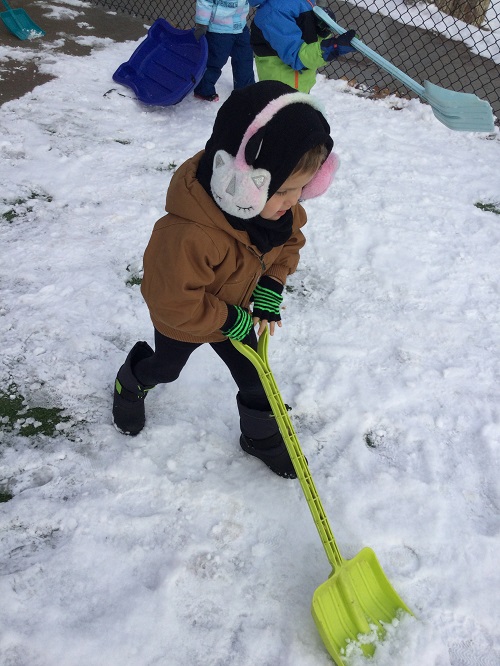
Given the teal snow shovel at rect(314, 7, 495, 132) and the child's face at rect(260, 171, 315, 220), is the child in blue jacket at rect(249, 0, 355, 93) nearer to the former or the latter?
the teal snow shovel at rect(314, 7, 495, 132)

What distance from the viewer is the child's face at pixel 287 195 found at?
4.82 feet

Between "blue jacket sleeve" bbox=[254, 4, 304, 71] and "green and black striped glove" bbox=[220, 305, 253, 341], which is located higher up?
"blue jacket sleeve" bbox=[254, 4, 304, 71]

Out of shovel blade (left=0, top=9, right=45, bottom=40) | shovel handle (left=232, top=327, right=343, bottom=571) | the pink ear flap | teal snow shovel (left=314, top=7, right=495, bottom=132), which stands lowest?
shovel blade (left=0, top=9, right=45, bottom=40)

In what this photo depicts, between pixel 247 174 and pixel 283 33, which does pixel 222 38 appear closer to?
pixel 283 33

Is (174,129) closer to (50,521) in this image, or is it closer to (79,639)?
(50,521)

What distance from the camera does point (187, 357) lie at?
192 cm

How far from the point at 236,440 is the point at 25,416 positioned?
2.77 ft

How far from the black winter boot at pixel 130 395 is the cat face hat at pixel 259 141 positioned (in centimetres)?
82

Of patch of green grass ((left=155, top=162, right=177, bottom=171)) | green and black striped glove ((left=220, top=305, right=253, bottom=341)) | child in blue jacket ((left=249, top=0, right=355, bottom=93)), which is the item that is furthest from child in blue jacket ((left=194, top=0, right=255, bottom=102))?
green and black striped glove ((left=220, top=305, right=253, bottom=341))

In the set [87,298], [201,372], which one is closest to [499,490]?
[201,372]

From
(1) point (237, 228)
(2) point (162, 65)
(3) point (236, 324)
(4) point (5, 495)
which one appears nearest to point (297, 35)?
(2) point (162, 65)

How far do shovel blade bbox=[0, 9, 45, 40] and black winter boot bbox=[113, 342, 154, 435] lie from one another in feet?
15.0

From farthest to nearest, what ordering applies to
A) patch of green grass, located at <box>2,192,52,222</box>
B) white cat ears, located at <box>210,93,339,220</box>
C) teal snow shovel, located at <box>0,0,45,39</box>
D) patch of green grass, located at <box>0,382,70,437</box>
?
teal snow shovel, located at <box>0,0,45,39</box>
patch of green grass, located at <box>2,192,52,222</box>
patch of green grass, located at <box>0,382,70,437</box>
white cat ears, located at <box>210,93,339,220</box>

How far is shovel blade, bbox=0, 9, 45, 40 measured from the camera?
520 centimetres
